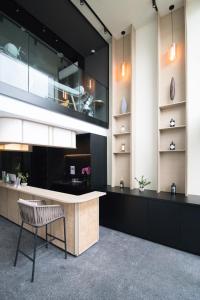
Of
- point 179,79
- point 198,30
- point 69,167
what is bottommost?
point 69,167

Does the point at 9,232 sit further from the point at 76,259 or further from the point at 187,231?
the point at 187,231

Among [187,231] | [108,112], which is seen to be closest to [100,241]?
[187,231]

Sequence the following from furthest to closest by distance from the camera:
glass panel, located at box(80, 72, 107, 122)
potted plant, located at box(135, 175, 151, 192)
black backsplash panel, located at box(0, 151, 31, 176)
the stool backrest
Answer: black backsplash panel, located at box(0, 151, 31, 176) → glass panel, located at box(80, 72, 107, 122) → potted plant, located at box(135, 175, 151, 192) → the stool backrest

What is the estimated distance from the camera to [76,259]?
248 centimetres

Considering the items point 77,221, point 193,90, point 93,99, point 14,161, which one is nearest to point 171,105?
point 193,90

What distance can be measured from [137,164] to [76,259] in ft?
8.13

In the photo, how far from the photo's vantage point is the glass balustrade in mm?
2654

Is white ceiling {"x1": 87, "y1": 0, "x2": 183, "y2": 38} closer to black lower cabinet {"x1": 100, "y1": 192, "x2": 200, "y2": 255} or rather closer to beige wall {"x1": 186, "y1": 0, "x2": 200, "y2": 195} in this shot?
beige wall {"x1": 186, "y1": 0, "x2": 200, "y2": 195}

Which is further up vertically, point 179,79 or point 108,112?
point 179,79

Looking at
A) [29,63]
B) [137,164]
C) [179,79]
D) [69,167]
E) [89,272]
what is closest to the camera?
[89,272]

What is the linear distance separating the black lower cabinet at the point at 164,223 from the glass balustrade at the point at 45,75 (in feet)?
8.52

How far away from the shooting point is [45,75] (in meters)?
3.26

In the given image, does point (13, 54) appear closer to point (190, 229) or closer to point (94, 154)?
point (94, 154)

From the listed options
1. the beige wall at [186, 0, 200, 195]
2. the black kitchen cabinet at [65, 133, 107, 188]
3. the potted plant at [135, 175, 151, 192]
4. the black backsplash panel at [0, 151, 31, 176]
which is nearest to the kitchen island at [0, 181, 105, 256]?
the black kitchen cabinet at [65, 133, 107, 188]
